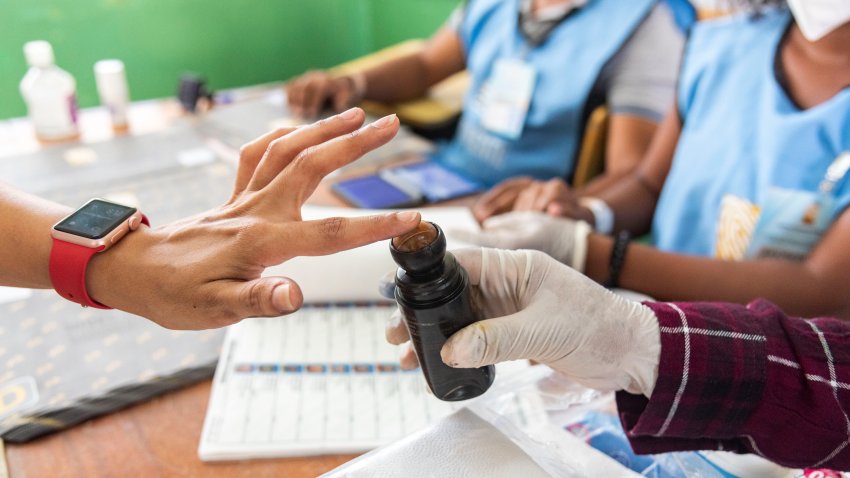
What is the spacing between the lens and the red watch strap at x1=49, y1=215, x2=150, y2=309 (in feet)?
2.27

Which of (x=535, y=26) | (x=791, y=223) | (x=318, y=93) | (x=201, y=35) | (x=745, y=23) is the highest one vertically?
(x=745, y=23)

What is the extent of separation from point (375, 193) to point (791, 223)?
760 millimetres

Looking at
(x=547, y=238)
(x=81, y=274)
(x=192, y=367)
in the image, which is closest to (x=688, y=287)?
(x=547, y=238)

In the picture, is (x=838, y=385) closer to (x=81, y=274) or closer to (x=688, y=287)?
(x=688, y=287)

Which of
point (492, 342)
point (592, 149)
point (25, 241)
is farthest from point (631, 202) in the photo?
point (25, 241)

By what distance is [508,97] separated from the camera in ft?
5.13

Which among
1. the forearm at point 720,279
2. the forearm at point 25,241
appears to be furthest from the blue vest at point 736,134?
the forearm at point 25,241

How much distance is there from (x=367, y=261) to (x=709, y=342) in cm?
47

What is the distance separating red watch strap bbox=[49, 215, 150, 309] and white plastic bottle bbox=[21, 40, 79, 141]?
1125 mm

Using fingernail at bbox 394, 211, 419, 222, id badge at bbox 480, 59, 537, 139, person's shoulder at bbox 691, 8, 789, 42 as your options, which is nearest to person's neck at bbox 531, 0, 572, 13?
id badge at bbox 480, 59, 537, 139

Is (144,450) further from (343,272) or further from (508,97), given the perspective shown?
(508,97)

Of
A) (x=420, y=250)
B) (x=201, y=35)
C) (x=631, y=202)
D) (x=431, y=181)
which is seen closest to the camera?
(x=420, y=250)

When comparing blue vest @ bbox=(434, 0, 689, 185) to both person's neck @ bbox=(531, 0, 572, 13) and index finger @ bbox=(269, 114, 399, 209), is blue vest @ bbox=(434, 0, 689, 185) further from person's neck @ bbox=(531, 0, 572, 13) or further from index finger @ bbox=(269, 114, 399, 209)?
index finger @ bbox=(269, 114, 399, 209)

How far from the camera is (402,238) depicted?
0.59m
